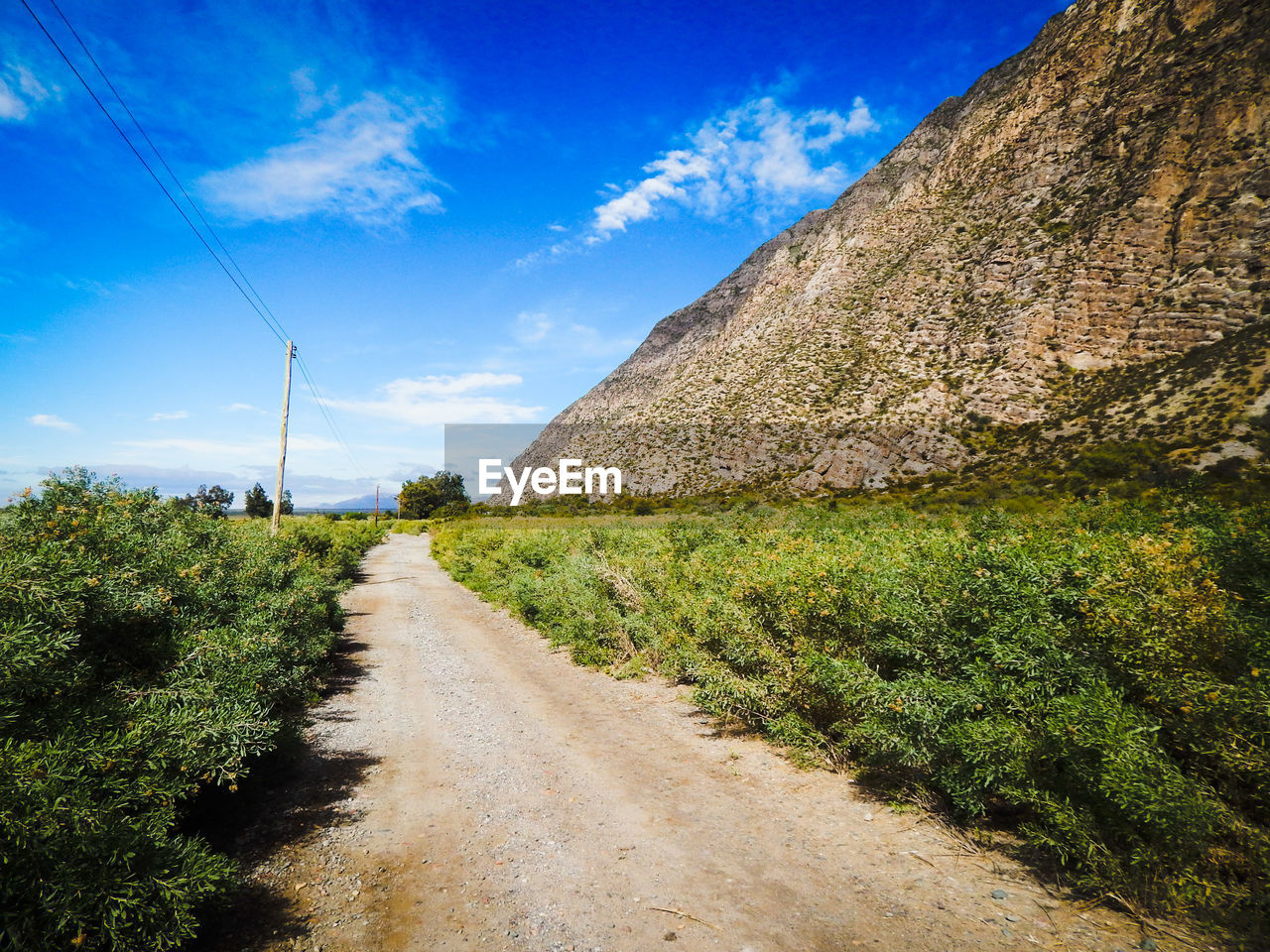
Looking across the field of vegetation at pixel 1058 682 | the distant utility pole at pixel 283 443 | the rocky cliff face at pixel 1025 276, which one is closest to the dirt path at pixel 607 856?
the field of vegetation at pixel 1058 682

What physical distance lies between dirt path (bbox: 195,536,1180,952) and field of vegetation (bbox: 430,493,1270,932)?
505 mm

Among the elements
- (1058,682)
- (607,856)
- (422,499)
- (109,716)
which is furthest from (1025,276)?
(422,499)

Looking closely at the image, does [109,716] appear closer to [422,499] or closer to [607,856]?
[607,856]

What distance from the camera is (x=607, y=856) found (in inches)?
187

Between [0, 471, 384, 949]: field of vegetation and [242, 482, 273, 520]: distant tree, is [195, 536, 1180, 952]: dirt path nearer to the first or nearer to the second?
[0, 471, 384, 949]: field of vegetation

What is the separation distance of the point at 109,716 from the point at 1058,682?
6.36 metres

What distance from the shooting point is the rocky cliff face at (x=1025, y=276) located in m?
37.1

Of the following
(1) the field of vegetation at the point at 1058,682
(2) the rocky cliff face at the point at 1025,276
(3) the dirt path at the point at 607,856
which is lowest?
(3) the dirt path at the point at 607,856

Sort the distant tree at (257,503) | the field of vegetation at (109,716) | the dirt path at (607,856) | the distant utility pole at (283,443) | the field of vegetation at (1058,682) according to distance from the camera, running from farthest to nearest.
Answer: the distant tree at (257,503) < the distant utility pole at (283,443) < the dirt path at (607,856) < the field of vegetation at (1058,682) < the field of vegetation at (109,716)

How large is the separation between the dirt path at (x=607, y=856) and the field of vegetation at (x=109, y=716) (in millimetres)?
1004

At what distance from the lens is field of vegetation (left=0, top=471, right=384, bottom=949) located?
2.54 m

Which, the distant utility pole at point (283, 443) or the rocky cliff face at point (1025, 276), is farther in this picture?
the rocky cliff face at point (1025, 276)

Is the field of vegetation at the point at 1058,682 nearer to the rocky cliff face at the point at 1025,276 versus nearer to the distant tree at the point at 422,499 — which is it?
the rocky cliff face at the point at 1025,276

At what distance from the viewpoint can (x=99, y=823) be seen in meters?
2.67
